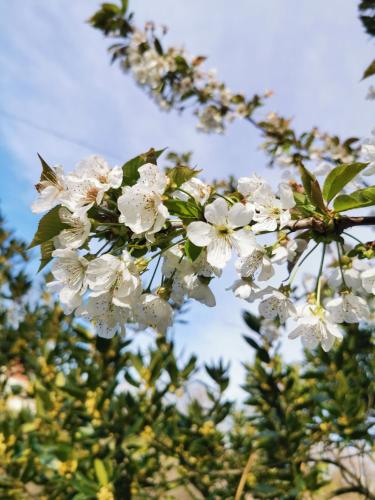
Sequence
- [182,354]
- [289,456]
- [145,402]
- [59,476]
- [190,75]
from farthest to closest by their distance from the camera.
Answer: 1. [190,75]
2. [182,354]
3. [145,402]
4. [59,476]
5. [289,456]

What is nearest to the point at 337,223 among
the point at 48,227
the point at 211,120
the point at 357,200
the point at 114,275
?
the point at 357,200

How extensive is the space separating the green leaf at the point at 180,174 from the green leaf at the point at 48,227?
199mm

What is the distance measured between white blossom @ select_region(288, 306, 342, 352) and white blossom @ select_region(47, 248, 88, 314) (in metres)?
0.42

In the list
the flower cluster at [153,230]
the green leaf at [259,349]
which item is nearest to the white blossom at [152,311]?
the flower cluster at [153,230]

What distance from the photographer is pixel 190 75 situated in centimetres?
309

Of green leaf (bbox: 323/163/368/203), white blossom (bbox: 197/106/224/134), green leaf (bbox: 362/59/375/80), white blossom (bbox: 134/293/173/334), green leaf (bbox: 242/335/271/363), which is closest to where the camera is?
green leaf (bbox: 323/163/368/203)

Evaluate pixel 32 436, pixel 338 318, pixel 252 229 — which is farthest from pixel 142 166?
pixel 32 436

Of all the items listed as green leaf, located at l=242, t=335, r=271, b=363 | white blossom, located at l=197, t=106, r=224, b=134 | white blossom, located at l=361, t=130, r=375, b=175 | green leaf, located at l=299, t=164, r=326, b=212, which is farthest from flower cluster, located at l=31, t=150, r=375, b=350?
white blossom, located at l=197, t=106, r=224, b=134

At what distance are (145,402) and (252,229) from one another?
1.41 metres

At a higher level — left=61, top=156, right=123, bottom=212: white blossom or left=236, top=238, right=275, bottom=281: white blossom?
left=61, top=156, right=123, bottom=212: white blossom

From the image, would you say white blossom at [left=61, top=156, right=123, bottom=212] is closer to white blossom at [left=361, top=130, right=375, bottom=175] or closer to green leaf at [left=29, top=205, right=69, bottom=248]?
green leaf at [left=29, top=205, right=69, bottom=248]

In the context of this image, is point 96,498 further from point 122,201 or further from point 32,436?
point 122,201

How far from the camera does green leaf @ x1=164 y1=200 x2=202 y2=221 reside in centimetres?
71

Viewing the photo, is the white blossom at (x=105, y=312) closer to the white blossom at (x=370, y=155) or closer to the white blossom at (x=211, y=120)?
the white blossom at (x=370, y=155)
